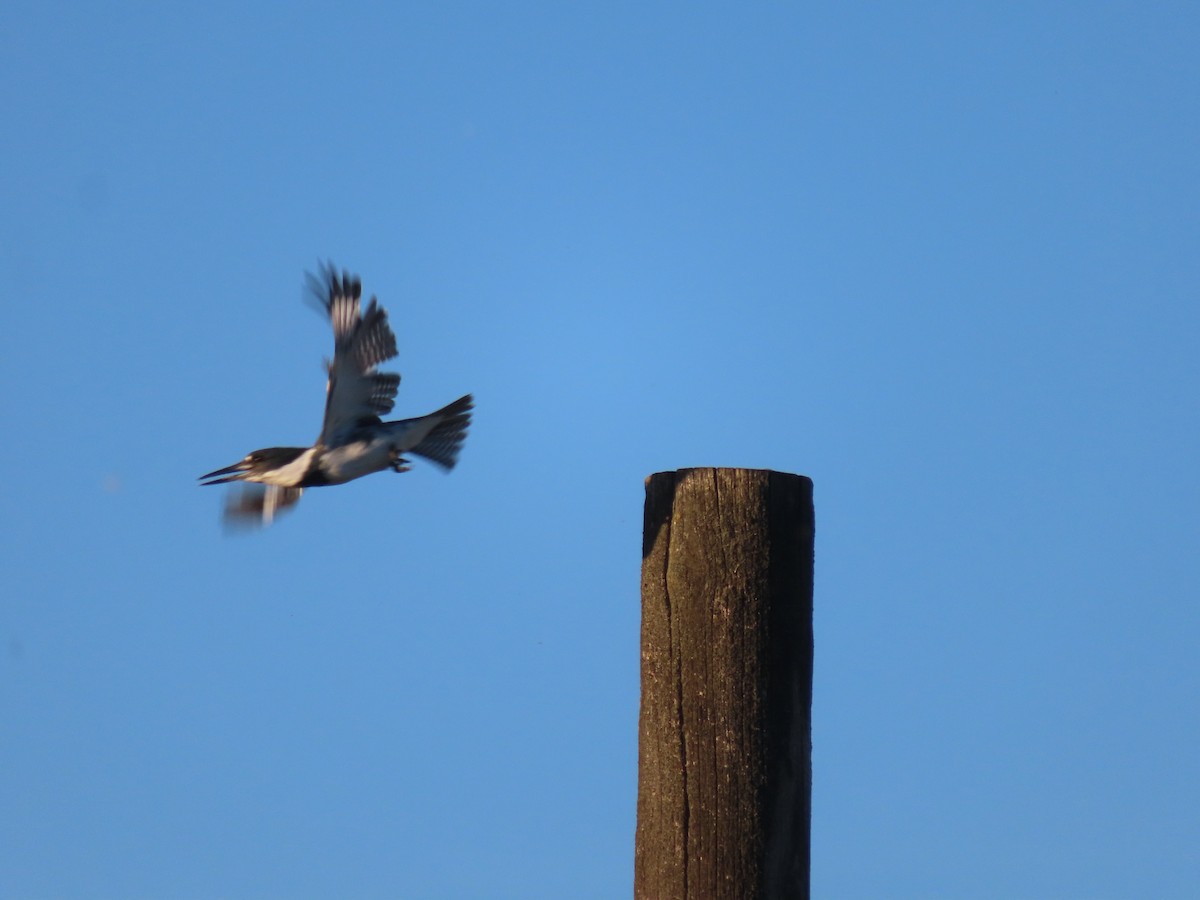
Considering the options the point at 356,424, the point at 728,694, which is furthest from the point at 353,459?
the point at 728,694

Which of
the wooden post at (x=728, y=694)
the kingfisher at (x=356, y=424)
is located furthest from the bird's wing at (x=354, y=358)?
the wooden post at (x=728, y=694)

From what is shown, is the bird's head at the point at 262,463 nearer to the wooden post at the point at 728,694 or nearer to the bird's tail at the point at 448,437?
the bird's tail at the point at 448,437

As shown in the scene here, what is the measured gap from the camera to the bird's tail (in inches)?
281

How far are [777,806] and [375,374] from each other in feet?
13.4

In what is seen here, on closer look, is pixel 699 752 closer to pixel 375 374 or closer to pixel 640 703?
pixel 640 703

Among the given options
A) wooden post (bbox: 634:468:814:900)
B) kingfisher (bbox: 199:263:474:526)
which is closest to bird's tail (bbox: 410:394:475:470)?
kingfisher (bbox: 199:263:474:526)

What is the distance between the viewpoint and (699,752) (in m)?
3.32

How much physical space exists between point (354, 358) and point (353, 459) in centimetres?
58

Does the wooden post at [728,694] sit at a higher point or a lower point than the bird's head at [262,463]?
lower

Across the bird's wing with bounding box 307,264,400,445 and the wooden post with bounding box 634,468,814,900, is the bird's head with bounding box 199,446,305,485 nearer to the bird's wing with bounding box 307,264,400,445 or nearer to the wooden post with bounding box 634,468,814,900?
the bird's wing with bounding box 307,264,400,445

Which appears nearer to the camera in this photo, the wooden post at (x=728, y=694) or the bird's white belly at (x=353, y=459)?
the wooden post at (x=728, y=694)

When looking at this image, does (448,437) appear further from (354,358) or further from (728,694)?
(728,694)

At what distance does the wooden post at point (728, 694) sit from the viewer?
10.7 feet

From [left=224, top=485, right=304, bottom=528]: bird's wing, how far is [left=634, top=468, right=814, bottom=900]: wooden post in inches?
171
